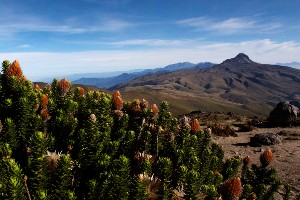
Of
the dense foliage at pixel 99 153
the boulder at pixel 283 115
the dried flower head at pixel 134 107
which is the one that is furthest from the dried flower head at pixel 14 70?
the boulder at pixel 283 115

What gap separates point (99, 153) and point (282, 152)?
66.4 feet

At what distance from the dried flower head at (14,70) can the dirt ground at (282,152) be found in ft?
41.2

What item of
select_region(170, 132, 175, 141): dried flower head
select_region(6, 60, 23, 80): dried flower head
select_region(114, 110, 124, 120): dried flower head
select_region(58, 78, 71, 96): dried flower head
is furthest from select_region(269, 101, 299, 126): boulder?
select_region(6, 60, 23, 80): dried flower head

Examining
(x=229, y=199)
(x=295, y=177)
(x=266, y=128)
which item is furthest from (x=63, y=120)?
(x=266, y=128)

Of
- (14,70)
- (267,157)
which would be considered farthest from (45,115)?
(267,157)

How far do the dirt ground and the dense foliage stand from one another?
32.9ft

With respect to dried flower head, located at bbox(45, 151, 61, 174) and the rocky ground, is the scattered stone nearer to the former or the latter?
the rocky ground

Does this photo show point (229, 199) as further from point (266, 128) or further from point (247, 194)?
point (266, 128)

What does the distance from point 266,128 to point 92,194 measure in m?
34.4

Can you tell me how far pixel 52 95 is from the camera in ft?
22.6

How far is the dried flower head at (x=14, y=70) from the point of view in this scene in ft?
18.7

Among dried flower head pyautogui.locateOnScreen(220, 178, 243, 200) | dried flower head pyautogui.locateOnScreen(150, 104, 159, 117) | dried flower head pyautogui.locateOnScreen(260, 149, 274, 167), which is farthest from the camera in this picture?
dried flower head pyautogui.locateOnScreen(260, 149, 274, 167)

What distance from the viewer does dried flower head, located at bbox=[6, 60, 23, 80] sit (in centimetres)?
570

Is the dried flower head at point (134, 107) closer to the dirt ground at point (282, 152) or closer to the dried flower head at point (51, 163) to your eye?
the dried flower head at point (51, 163)
